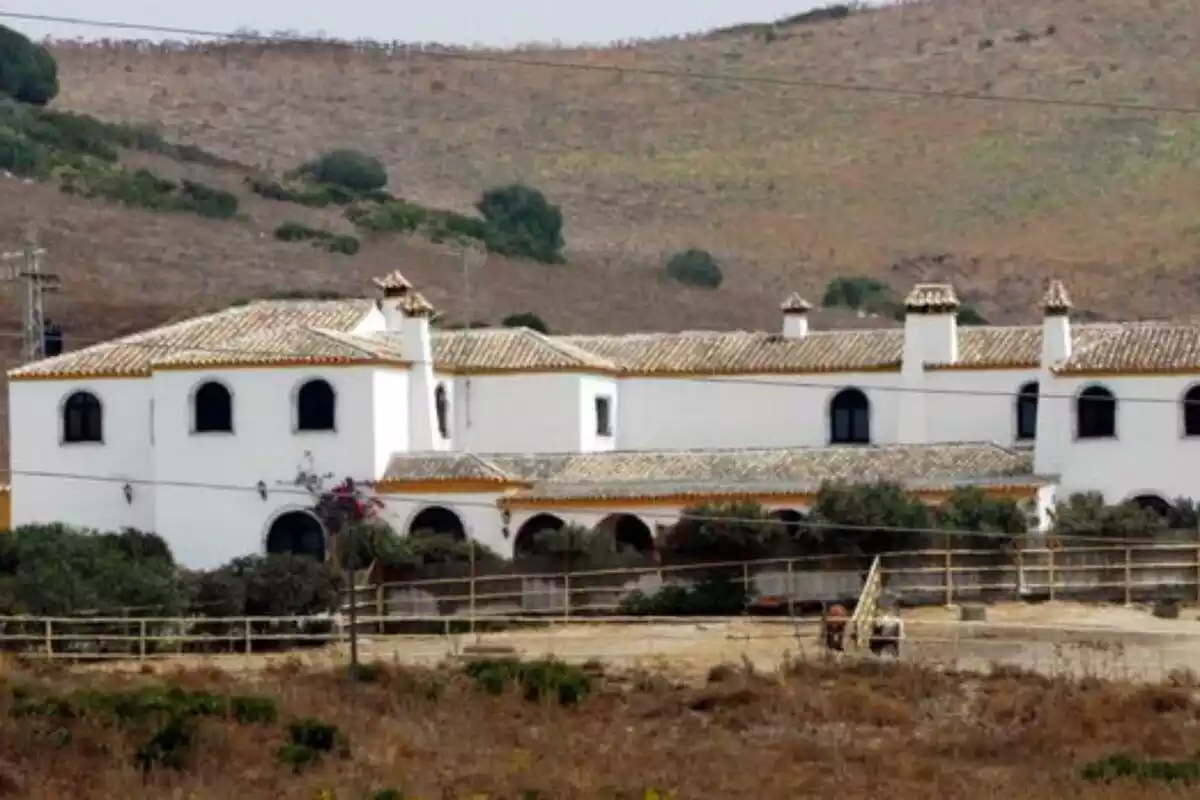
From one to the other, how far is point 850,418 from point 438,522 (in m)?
8.33

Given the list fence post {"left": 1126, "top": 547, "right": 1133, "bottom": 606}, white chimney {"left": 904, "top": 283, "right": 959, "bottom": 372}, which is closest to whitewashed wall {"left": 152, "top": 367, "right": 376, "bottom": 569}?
Result: white chimney {"left": 904, "top": 283, "right": 959, "bottom": 372}

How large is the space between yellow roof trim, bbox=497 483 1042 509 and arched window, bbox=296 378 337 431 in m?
3.39

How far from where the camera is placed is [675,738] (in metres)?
41.8

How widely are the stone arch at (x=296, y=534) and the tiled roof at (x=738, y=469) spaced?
160cm

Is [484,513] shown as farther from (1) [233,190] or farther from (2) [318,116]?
(2) [318,116]

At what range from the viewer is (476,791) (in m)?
36.2

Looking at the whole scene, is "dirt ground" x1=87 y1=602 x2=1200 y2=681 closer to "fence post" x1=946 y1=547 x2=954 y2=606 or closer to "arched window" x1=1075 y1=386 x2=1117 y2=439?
"fence post" x1=946 y1=547 x2=954 y2=606

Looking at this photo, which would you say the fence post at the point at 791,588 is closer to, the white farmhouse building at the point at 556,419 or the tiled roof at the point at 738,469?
the white farmhouse building at the point at 556,419

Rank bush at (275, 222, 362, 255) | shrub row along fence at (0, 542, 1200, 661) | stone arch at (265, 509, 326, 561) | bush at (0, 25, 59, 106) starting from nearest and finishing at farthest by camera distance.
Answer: shrub row along fence at (0, 542, 1200, 661), stone arch at (265, 509, 326, 561), bush at (275, 222, 362, 255), bush at (0, 25, 59, 106)

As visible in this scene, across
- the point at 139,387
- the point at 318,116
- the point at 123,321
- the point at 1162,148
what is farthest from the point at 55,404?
the point at 318,116

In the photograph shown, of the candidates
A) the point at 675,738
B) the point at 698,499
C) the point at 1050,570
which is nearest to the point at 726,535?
the point at 698,499

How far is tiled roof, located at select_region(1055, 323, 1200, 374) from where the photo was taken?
59438 mm

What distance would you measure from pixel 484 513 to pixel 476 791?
23639 millimetres

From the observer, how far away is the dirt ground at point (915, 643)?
4806cm
